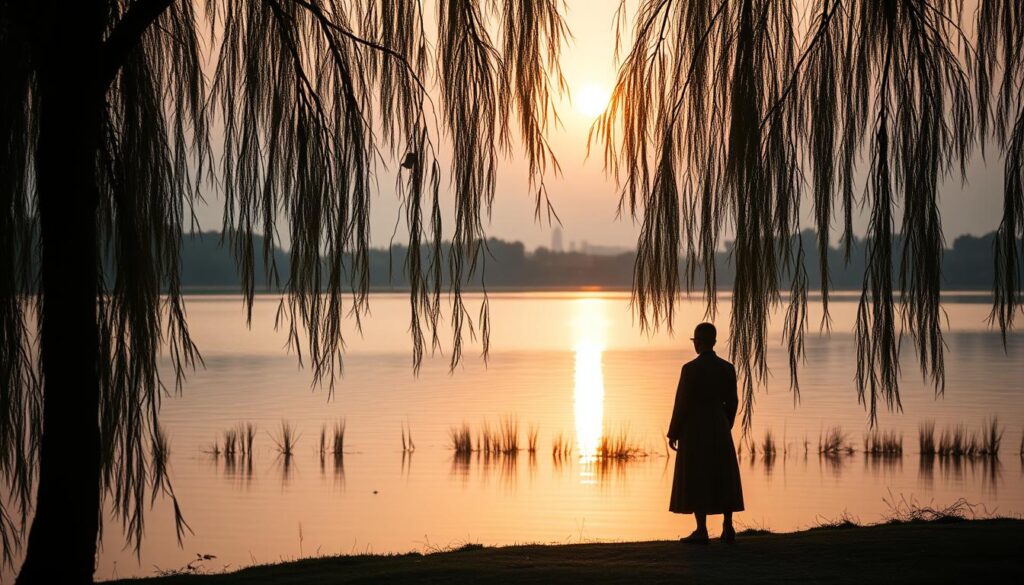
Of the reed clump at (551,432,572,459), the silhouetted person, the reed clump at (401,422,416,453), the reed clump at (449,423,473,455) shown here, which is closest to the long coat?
the silhouetted person

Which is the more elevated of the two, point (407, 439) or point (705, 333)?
point (705, 333)

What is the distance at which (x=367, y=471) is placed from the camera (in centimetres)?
2077

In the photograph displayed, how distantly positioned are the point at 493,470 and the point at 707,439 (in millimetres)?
13687

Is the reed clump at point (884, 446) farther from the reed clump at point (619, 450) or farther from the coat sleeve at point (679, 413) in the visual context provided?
the coat sleeve at point (679, 413)

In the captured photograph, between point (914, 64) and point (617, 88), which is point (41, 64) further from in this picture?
point (914, 64)

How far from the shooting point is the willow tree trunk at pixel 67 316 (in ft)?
15.1

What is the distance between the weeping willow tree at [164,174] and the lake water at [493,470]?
4507mm

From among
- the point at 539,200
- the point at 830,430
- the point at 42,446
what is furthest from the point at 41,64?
the point at 830,430

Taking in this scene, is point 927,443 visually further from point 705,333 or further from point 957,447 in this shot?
point 705,333

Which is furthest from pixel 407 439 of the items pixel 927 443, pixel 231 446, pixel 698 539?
pixel 698 539

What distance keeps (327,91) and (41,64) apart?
1.21m

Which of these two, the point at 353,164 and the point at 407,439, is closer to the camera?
the point at 353,164

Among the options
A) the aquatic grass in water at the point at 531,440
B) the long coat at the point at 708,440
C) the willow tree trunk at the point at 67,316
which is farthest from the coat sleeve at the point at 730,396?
the aquatic grass in water at the point at 531,440

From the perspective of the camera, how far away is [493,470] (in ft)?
68.0
